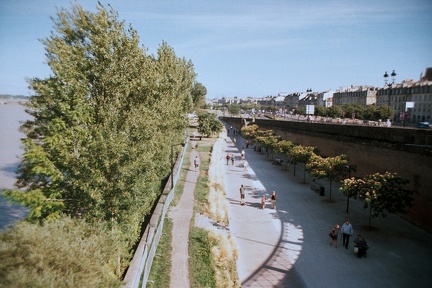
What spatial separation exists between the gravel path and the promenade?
2.57m

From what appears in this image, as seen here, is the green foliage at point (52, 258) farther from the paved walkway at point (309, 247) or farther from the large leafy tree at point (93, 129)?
the paved walkway at point (309, 247)

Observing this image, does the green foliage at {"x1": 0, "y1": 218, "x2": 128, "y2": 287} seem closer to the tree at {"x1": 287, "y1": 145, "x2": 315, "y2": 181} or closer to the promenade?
the promenade

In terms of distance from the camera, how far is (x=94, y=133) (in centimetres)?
1097

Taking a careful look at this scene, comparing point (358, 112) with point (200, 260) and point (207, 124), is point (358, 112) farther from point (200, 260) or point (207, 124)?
point (200, 260)

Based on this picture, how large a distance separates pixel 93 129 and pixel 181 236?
5.56 m

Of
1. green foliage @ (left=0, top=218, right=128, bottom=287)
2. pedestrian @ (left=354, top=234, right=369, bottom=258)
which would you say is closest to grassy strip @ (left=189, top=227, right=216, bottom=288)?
green foliage @ (left=0, top=218, right=128, bottom=287)

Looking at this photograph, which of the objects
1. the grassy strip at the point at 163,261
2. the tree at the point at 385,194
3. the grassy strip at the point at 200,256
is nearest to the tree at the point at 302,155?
the tree at the point at 385,194

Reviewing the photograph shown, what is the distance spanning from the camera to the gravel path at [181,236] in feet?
31.7

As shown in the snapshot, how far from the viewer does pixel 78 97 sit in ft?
37.2

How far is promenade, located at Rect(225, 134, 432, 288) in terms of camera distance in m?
11.7

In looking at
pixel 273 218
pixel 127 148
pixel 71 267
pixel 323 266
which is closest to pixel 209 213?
pixel 273 218

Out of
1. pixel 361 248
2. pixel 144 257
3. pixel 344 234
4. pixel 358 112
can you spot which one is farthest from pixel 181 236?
pixel 358 112

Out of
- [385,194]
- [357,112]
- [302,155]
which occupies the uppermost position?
[357,112]

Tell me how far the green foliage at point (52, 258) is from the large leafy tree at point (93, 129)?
205 centimetres
